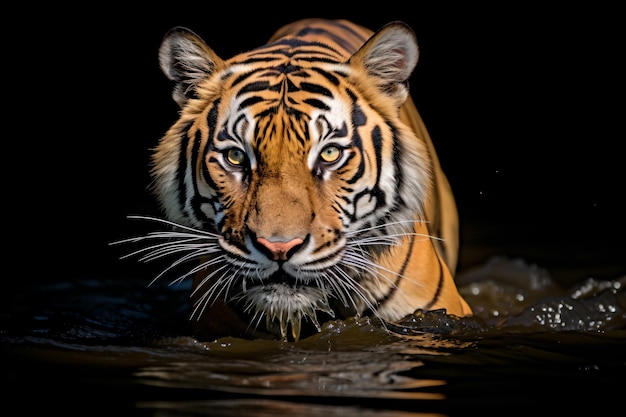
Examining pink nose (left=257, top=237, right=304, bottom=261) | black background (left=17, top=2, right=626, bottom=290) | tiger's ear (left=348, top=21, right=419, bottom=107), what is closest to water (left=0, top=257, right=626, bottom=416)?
pink nose (left=257, top=237, right=304, bottom=261)

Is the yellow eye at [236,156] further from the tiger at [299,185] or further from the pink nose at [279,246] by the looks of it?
the pink nose at [279,246]

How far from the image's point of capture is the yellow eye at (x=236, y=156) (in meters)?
2.60

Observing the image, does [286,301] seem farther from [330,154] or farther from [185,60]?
[185,60]

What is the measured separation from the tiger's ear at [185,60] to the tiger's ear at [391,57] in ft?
1.15

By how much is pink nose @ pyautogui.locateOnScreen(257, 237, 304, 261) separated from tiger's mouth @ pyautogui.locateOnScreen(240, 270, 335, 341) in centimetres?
7

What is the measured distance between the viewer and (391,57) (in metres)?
2.76

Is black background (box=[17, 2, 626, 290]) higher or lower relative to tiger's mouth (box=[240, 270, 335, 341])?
higher

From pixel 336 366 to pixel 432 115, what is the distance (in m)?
3.15

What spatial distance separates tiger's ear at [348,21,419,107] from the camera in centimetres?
272

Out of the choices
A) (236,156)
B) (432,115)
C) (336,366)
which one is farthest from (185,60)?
(432,115)

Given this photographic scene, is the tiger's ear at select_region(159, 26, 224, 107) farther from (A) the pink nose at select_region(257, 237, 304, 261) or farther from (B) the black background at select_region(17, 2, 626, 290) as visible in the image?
(B) the black background at select_region(17, 2, 626, 290)

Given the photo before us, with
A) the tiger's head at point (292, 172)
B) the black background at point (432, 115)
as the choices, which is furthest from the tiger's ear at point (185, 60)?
the black background at point (432, 115)

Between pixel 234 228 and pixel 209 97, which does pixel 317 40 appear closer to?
pixel 209 97

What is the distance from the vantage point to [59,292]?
12.9 ft
